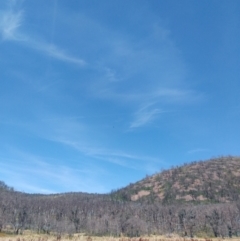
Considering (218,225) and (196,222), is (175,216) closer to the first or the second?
(196,222)

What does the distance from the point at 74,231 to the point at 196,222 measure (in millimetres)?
48849

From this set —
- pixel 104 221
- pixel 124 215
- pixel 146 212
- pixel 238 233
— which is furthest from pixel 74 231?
pixel 238 233

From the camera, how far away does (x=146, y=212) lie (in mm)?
142000

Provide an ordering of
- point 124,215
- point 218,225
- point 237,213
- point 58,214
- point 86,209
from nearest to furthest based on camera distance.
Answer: point 218,225 → point 237,213 → point 124,215 → point 58,214 → point 86,209

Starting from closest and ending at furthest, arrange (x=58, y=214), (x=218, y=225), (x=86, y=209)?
(x=218, y=225) < (x=58, y=214) < (x=86, y=209)

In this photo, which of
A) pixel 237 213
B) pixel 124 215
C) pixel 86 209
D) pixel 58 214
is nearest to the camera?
pixel 237 213

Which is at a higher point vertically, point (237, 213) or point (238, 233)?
point (237, 213)

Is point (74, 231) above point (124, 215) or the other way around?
the other way around

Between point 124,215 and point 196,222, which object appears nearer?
point 196,222

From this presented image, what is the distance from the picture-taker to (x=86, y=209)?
15050 cm

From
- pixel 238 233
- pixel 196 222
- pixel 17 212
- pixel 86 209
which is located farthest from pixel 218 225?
pixel 17 212

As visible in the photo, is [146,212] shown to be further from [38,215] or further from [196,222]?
[38,215]

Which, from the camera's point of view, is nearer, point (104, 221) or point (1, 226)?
point (1, 226)

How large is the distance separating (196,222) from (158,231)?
15967 mm
